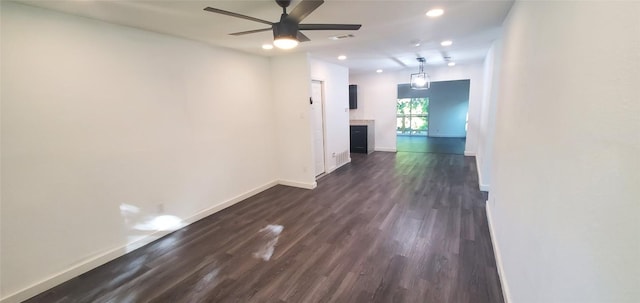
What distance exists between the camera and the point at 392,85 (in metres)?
7.61

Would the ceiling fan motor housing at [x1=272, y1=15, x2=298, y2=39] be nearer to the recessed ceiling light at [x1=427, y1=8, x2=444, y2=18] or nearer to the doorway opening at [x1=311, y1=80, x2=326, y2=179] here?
the recessed ceiling light at [x1=427, y1=8, x2=444, y2=18]

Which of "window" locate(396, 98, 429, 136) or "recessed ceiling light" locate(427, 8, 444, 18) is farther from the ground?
"recessed ceiling light" locate(427, 8, 444, 18)

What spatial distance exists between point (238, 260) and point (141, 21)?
101 inches

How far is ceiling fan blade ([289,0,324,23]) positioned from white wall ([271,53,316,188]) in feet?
8.15

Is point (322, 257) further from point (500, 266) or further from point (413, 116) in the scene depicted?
point (413, 116)

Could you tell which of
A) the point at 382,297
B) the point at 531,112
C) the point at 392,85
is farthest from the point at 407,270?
the point at 392,85

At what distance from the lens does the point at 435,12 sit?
2518mm

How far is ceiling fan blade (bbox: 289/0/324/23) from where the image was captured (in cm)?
173

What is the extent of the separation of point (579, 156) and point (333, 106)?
4915 mm

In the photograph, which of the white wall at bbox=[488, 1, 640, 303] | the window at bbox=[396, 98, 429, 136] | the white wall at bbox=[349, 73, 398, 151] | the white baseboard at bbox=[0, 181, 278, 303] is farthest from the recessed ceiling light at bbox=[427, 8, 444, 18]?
the window at bbox=[396, 98, 429, 136]

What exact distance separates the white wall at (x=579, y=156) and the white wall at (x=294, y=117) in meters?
3.21

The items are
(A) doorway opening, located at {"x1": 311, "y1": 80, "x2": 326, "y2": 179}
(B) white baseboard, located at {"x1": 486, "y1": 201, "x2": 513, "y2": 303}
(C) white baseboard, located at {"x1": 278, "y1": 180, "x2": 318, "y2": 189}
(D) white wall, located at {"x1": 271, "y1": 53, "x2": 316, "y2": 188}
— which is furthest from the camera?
(A) doorway opening, located at {"x1": 311, "y1": 80, "x2": 326, "y2": 179}

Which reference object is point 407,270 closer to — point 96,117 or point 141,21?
point 96,117

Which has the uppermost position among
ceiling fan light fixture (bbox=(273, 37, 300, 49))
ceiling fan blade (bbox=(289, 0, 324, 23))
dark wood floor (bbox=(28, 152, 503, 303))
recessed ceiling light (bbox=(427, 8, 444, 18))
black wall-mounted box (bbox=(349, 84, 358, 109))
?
recessed ceiling light (bbox=(427, 8, 444, 18))
